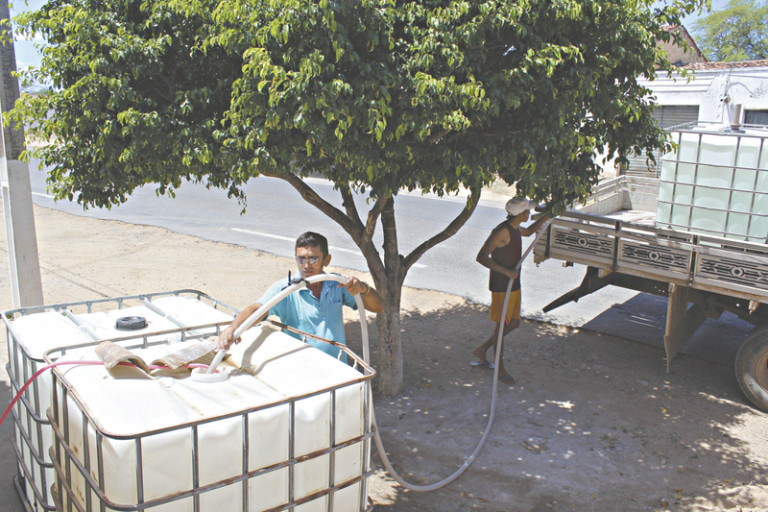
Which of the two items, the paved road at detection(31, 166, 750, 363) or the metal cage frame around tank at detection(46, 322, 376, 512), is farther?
the paved road at detection(31, 166, 750, 363)

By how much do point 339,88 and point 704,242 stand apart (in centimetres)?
381

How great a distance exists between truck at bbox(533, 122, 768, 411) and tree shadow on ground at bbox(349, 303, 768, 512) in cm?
57

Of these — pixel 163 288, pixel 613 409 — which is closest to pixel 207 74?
pixel 613 409

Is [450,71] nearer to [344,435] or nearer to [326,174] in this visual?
[326,174]

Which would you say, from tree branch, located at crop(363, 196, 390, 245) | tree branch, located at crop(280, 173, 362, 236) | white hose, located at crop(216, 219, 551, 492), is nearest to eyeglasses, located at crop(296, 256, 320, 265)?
white hose, located at crop(216, 219, 551, 492)

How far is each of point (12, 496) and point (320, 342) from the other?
251 cm

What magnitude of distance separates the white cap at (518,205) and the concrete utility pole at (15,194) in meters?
4.28

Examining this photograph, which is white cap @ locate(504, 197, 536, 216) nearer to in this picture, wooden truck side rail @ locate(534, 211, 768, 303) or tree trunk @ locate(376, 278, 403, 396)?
wooden truck side rail @ locate(534, 211, 768, 303)

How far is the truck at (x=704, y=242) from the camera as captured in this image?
5746 millimetres

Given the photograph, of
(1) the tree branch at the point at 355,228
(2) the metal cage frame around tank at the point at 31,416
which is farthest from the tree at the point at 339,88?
(2) the metal cage frame around tank at the point at 31,416

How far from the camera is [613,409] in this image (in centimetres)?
597

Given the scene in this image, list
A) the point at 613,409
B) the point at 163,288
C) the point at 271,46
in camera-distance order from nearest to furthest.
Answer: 1. the point at 271,46
2. the point at 613,409
3. the point at 163,288

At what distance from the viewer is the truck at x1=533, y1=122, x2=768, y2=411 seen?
5746mm

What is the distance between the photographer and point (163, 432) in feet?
8.32
